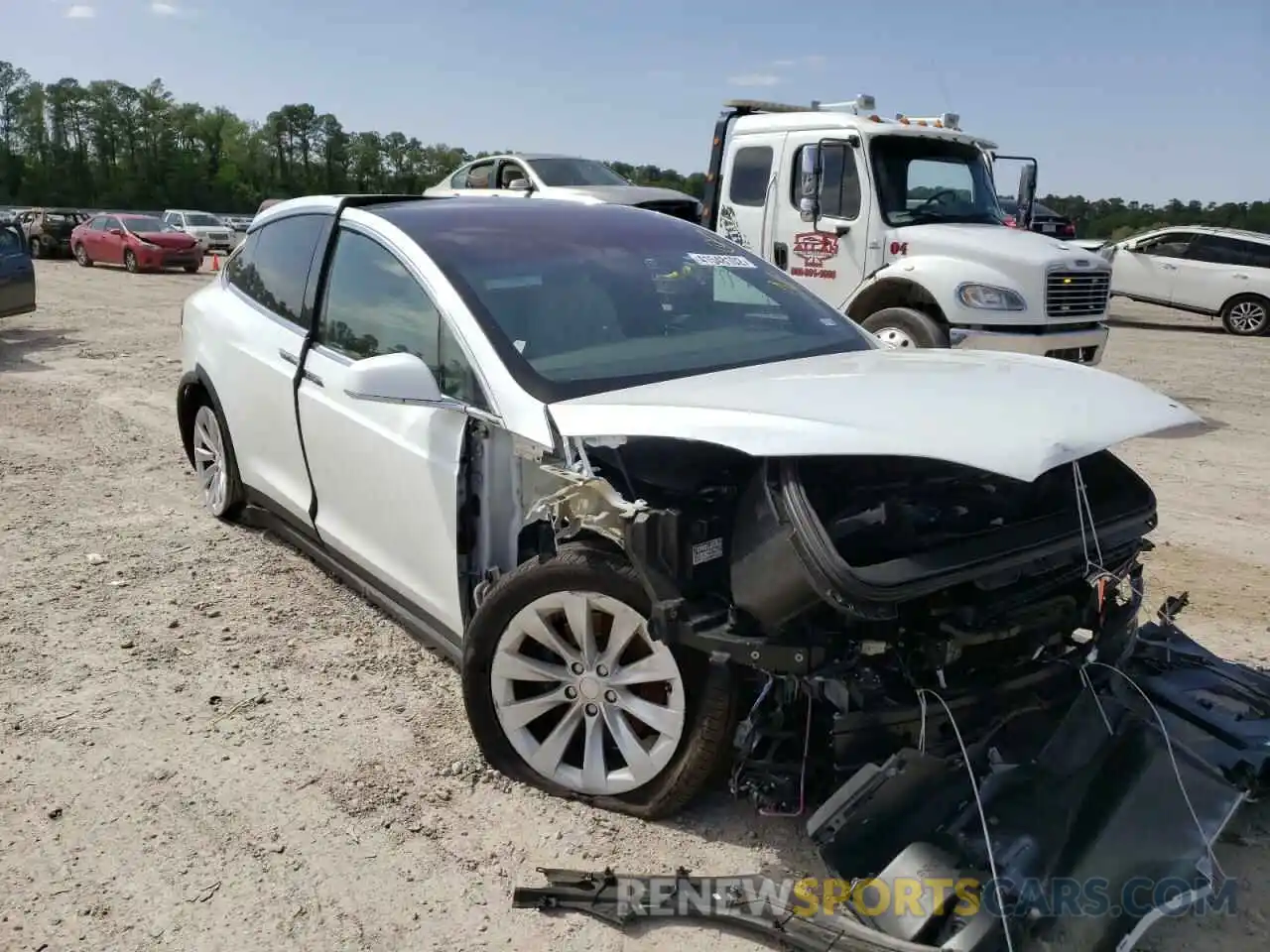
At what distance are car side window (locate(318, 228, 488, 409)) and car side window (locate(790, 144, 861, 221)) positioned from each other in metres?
5.73

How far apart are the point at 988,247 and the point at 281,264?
5920 mm

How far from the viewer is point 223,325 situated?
492 cm

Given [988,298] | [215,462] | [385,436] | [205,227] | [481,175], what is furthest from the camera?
[205,227]

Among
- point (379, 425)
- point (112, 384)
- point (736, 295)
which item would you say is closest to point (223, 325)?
point (379, 425)

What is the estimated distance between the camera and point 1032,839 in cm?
238

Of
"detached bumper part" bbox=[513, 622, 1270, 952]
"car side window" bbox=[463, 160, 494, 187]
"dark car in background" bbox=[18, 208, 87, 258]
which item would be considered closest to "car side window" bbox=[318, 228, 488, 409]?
"detached bumper part" bbox=[513, 622, 1270, 952]

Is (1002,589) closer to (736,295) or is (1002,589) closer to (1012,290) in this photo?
(736,295)

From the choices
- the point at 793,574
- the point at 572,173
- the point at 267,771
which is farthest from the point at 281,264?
the point at 572,173

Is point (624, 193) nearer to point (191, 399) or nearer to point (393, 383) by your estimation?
point (191, 399)

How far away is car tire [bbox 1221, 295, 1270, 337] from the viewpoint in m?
16.1

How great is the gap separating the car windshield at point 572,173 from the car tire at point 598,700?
11.8 meters

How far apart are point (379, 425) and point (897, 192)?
6.54 metres

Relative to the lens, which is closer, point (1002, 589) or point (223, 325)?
point (1002, 589)

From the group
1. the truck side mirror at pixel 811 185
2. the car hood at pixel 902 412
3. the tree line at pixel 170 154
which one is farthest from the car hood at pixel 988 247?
the tree line at pixel 170 154
